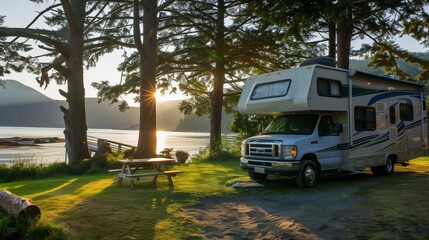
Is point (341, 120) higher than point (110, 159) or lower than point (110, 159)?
higher

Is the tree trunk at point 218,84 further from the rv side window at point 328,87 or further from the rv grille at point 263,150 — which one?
the rv grille at point 263,150

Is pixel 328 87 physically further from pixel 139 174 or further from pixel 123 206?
pixel 123 206

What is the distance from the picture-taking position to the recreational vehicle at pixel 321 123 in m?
10.4

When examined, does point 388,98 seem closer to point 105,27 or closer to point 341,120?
point 341,120

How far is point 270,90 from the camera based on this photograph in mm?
11516

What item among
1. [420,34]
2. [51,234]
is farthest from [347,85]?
[420,34]

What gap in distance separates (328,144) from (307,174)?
4.36ft

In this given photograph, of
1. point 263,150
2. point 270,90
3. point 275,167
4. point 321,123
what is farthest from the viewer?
point 270,90

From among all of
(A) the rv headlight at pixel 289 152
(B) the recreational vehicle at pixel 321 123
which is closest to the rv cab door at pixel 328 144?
(B) the recreational vehicle at pixel 321 123

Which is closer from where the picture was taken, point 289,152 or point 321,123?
point 289,152

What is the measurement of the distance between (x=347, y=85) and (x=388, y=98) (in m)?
2.77

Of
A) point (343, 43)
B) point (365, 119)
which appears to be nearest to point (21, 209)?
point (365, 119)

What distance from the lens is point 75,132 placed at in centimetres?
1789

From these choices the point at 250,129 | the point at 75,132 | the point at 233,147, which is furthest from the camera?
the point at 250,129
